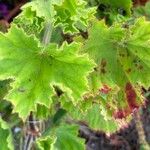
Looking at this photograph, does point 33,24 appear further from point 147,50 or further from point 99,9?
point 99,9

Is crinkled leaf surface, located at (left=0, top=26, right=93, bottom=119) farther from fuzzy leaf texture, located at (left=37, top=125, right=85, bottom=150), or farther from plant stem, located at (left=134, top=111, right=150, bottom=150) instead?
plant stem, located at (left=134, top=111, right=150, bottom=150)

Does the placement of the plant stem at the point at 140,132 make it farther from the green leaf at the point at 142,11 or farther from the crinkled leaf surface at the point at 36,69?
the crinkled leaf surface at the point at 36,69

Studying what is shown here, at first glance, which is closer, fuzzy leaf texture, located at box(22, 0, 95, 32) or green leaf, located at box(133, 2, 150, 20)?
fuzzy leaf texture, located at box(22, 0, 95, 32)

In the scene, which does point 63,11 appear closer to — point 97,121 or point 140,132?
point 97,121

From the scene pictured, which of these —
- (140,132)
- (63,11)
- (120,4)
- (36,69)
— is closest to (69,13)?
(63,11)

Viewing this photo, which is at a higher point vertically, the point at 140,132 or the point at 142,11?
the point at 142,11

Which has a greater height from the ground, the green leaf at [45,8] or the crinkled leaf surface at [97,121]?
the green leaf at [45,8]

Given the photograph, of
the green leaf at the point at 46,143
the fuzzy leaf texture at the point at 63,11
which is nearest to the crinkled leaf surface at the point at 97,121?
the green leaf at the point at 46,143

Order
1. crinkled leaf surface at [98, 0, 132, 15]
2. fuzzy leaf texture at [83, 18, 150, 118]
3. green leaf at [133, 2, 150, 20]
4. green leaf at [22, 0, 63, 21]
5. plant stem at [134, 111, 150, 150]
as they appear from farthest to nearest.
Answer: plant stem at [134, 111, 150, 150], green leaf at [133, 2, 150, 20], crinkled leaf surface at [98, 0, 132, 15], fuzzy leaf texture at [83, 18, 150, 118], green leaf at [22, 0, 63, 21]

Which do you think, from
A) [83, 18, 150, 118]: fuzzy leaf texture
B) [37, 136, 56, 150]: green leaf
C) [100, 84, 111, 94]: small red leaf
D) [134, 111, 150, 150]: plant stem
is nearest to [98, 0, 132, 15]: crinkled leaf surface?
[83, 18, 150, 118]: fuzzy leaf texture
